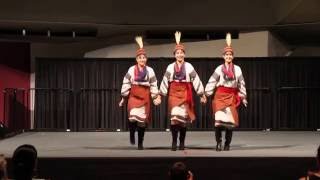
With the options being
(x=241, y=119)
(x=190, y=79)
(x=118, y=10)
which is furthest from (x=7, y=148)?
(x=241, y=119)

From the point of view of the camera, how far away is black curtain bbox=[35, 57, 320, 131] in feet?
34.9

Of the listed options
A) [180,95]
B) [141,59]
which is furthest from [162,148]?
[141,59]

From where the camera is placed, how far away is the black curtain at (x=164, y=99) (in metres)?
10.6

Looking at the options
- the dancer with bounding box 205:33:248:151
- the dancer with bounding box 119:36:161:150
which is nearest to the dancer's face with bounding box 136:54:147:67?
the dancer with bounding box 119:36:161:150

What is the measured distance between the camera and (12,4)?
9383 millimetres

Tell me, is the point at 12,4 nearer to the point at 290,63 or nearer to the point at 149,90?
the point at 149,90

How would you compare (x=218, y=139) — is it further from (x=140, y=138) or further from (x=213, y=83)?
(x=140, y=138)

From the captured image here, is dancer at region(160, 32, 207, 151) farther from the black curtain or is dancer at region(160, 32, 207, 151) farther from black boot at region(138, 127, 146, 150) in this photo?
the black curtain
